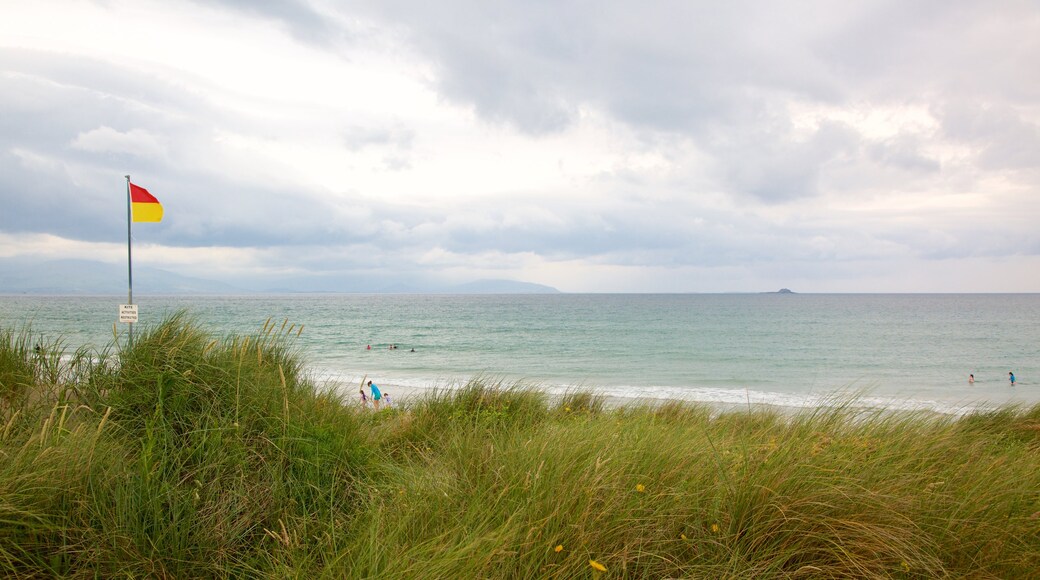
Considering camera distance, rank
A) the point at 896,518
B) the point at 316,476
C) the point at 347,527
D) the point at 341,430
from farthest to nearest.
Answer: the point at 341,430, the point at 316,476, the point at 347,527, the point at 896,518

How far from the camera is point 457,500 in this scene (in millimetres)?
3070

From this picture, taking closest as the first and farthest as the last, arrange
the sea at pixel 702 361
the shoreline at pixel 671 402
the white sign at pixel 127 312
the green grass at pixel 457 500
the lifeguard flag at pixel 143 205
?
the green grass at pixel 457 500 → the shoreline at pixel 671 402 → the white sign at pixel 127 312 → the lifeguard flag at pixel 143 205 → the sea at pixel 702 361

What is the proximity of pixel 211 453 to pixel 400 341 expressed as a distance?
40167mm

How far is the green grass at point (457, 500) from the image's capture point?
8.70 ft

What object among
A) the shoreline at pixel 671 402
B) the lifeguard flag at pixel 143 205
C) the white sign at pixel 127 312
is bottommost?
the shoreline at pixel 671 402

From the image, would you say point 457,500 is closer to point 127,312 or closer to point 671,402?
point 671,402

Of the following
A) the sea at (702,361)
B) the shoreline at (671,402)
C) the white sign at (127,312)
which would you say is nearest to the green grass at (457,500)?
the shoreline at (671,402)

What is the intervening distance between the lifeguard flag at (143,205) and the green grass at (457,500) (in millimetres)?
5075

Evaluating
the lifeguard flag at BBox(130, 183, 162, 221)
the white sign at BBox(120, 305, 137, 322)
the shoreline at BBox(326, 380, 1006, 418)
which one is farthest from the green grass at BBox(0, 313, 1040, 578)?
the lifeguard flag at BBox(130, 183, 162, 221)

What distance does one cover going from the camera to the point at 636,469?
3229 millimetres

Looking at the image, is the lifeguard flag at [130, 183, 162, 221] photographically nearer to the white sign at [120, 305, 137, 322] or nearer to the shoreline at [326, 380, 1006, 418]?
the white sign at [120, 305, 137, 322]

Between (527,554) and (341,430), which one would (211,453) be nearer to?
(341,430)

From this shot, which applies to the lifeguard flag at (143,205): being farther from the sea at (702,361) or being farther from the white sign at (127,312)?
the sea at (702,361)

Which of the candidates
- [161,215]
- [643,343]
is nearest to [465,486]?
[161,215]
